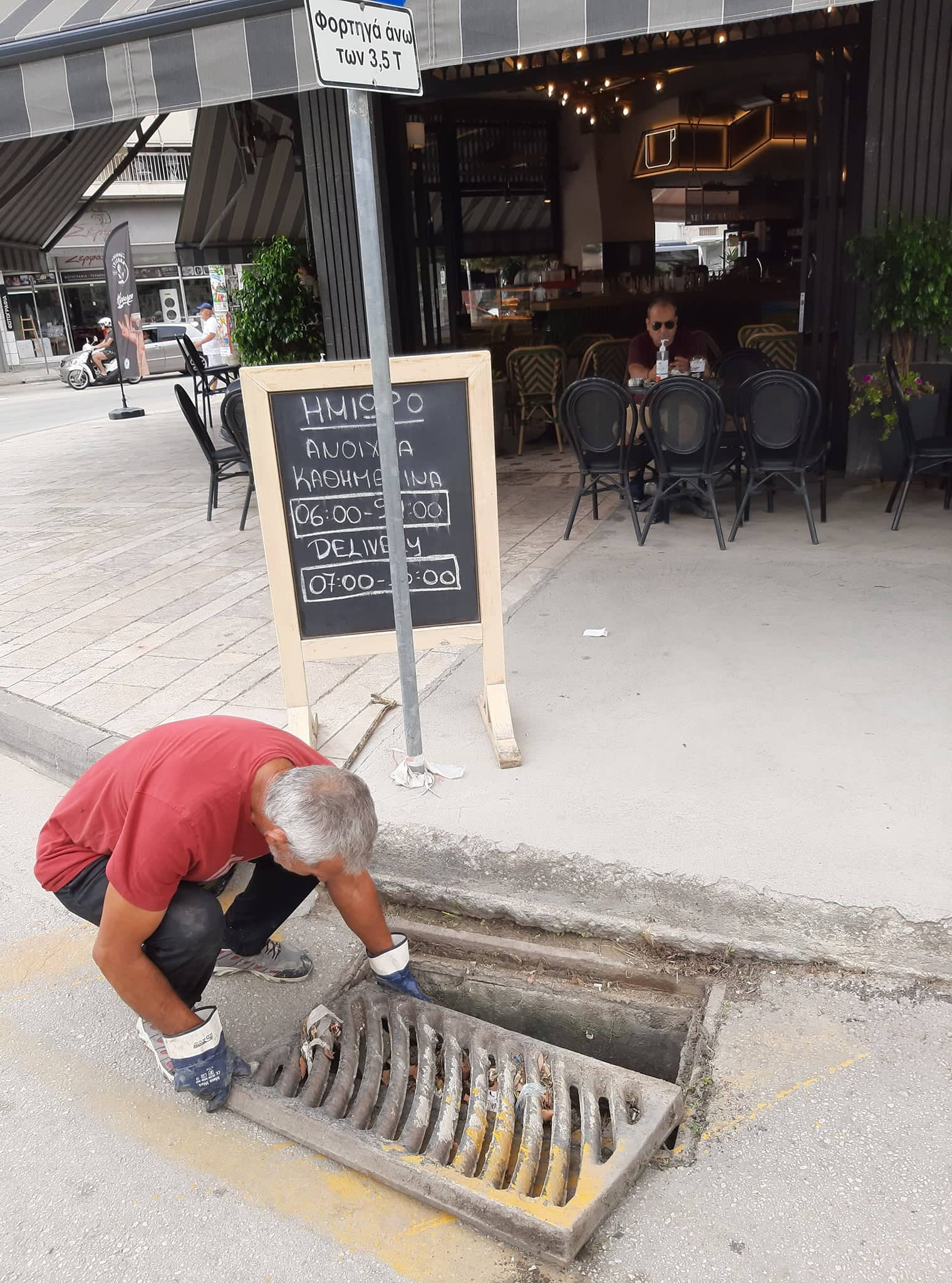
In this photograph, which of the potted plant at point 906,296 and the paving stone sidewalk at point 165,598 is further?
the potted plant at point 906,296

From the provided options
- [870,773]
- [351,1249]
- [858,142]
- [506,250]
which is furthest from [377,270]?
[506,250]

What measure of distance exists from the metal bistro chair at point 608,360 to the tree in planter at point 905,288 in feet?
10.6

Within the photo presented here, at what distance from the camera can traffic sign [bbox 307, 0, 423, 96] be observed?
2.80 meters

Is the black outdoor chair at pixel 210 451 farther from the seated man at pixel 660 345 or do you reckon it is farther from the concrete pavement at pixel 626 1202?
the concrete pavement at pixel 626 1202

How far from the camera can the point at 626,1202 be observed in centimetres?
218

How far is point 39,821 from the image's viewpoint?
398cm

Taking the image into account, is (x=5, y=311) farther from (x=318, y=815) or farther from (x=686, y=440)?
(x=318, y=815)

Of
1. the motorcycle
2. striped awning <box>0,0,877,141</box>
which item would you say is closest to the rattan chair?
striped awning <box>0,0,877,141</box>

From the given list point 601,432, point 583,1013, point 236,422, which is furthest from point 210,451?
point 583,1013

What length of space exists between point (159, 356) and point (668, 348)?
21.8m

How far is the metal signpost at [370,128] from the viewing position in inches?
112

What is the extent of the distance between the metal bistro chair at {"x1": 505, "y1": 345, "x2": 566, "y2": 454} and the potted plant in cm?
322

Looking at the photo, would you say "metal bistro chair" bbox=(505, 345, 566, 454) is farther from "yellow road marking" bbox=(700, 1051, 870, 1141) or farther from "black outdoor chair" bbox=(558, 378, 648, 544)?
"yellow road marking" bbox=(700, 1051, 870, 1141)

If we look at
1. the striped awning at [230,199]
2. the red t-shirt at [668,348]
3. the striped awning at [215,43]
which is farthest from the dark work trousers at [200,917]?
the striped awning at [230,199]
